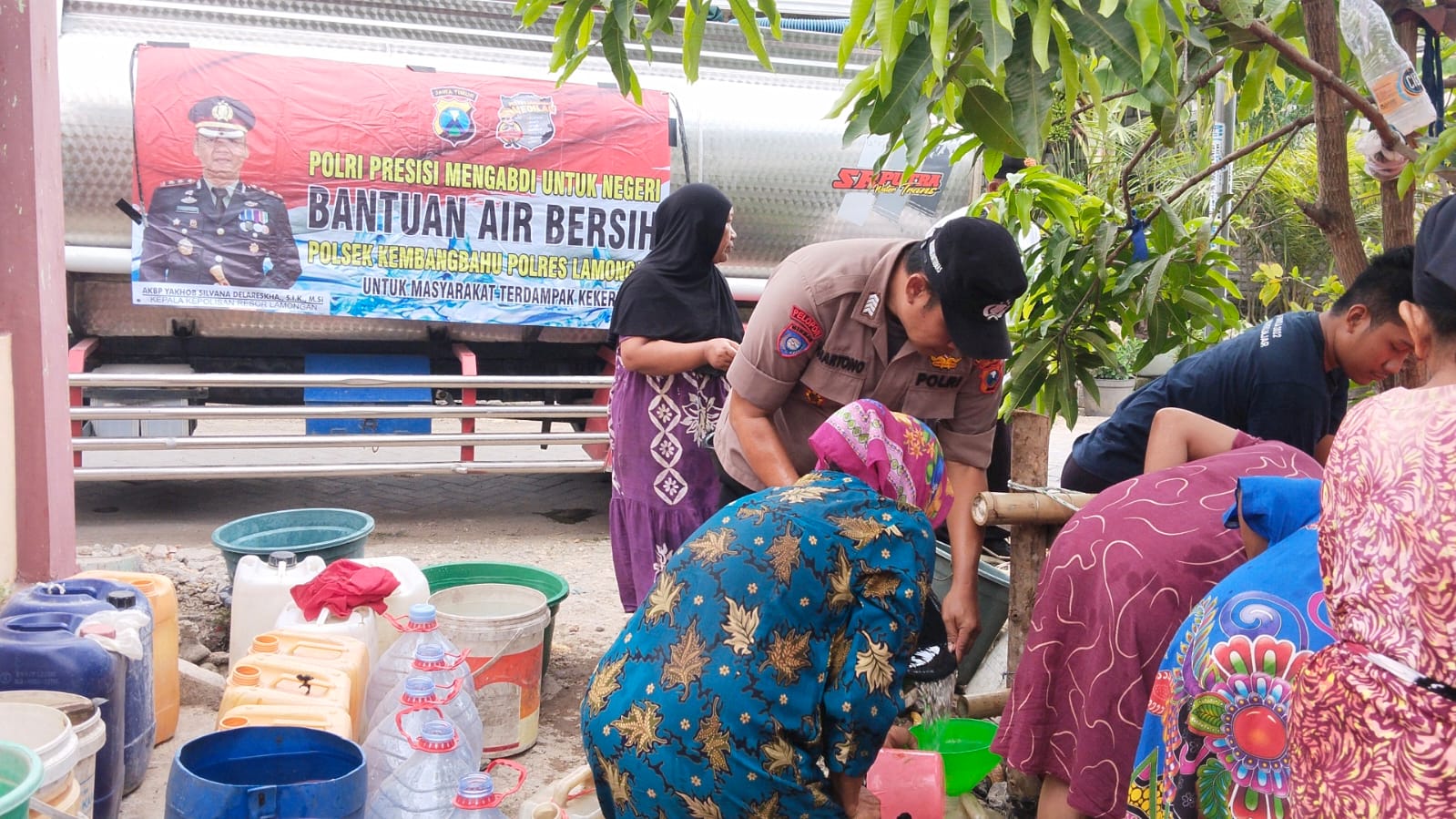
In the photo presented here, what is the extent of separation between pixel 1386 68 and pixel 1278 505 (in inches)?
33.4

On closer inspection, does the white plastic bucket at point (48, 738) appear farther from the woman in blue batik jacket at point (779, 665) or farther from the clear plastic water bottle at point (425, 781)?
the woman in blue batik jacket at point (779, 665)

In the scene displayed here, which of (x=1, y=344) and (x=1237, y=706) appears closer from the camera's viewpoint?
(x=1237, y=706)

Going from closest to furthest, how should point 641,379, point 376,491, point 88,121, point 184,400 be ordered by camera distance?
point 641,379
point 88,121
point 184,400
point 376,491

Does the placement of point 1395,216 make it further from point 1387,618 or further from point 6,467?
point 6,467

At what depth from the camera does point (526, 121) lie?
19.4ft

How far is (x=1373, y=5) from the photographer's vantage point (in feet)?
6.75

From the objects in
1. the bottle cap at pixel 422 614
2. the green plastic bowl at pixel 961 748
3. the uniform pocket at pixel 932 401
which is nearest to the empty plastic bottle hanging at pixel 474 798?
the bottle cap at pixel 422 614

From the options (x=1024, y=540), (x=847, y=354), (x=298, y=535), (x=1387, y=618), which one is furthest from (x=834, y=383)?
(x=298, y=535)

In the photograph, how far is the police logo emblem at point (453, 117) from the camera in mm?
5801

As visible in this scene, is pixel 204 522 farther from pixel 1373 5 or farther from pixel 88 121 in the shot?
pixel 1373 5

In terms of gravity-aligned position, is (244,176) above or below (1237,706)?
above

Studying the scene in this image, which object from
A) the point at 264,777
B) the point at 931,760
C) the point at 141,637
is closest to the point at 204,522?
the point at 141,637

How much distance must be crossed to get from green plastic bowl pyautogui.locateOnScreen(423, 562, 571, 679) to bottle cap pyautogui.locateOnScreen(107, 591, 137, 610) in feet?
3.19

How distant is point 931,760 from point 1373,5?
163cm
